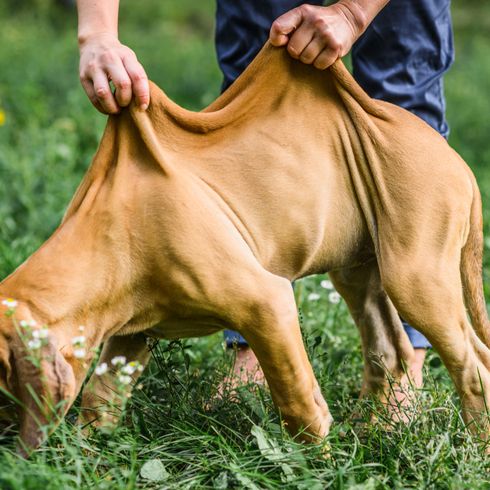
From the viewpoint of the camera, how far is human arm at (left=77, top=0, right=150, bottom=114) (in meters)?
2.59

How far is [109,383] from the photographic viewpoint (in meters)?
2.96

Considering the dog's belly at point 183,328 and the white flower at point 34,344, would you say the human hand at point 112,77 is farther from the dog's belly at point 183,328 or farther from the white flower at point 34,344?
the white flower at point 34,344

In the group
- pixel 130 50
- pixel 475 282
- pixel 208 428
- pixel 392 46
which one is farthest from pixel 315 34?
pixel 208 428

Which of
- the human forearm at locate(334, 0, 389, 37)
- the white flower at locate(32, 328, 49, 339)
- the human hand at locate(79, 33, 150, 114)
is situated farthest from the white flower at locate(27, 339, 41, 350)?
the human forearm at locate(334, 0, 389, 37)

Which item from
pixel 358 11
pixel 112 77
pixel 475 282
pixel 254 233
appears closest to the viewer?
pixel 112 77

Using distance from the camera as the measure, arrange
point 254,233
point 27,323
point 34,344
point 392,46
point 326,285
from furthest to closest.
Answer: point 326,285 → point 392,46 → point 254,233 → point 27,323 → point 34,344

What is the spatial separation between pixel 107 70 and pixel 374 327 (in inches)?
61.0

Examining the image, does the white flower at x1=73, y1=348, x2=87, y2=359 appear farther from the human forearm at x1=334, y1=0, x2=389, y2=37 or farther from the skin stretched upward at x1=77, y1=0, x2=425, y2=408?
the human forearm at x1=334, y1=0, x2=389, y2=37

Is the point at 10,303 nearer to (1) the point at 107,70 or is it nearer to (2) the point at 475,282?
(1) the point at 107,70

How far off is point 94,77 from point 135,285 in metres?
0.67

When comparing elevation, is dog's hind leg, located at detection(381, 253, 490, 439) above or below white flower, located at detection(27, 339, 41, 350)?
A: below

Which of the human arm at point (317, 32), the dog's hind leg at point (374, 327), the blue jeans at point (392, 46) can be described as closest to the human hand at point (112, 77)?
the human arm at point (317, 32)

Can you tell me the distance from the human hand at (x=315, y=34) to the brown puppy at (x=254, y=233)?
66 mm

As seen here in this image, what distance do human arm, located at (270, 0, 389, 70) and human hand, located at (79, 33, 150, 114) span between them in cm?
49
